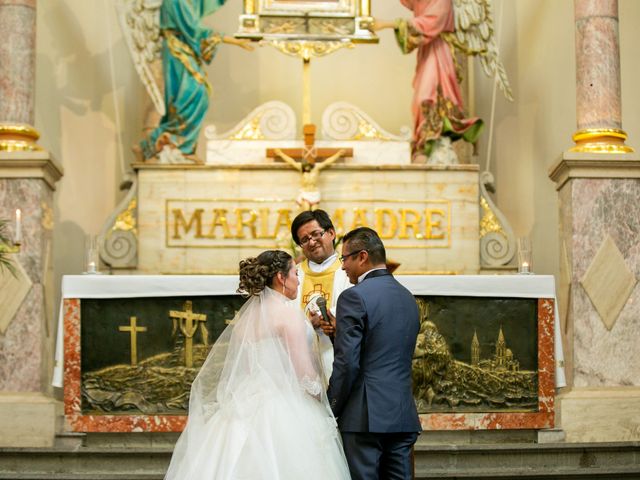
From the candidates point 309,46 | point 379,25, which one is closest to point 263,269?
point 309,46

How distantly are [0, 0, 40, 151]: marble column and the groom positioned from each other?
14.3 feet

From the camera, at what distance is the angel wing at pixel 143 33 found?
10711 millimetres

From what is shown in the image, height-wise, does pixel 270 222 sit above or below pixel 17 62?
below

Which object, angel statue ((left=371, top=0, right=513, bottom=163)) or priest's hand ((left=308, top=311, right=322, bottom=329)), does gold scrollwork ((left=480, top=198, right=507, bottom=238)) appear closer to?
angel statue ((left=371, top=0, right=513, bottom=163))

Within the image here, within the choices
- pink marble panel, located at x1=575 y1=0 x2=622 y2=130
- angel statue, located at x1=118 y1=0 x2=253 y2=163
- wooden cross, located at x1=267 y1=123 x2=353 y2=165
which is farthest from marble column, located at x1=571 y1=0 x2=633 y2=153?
angel statue, located at x1=118 y1=0 x2=253 y2=163

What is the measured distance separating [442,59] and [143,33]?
2.49m

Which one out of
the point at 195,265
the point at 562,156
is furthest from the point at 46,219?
the point at 562,156

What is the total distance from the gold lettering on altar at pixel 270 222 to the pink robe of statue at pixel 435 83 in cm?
66

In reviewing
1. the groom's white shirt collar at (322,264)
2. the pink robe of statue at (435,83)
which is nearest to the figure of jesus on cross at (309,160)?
the pink robe of statue at (435,83)

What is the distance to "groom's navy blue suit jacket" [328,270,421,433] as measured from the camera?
19.3ft

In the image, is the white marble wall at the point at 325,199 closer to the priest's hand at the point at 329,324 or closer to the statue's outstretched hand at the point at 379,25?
the statue's outstretched hand at the point at 379,25

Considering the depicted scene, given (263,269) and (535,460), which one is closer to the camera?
(263,269)

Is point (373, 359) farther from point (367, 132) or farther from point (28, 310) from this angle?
point (367, 132)

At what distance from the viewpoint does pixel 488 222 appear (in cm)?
1055
